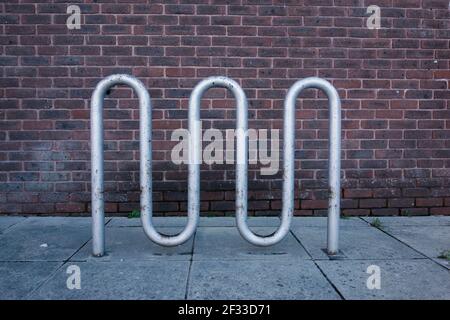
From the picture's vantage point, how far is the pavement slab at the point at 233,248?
2.42 meters

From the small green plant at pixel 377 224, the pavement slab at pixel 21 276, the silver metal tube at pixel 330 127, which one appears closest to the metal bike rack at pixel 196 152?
the silver metal tube at pixel 330 127

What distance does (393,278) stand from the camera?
6.77 feet

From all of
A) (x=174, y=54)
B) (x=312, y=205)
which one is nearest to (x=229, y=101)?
(x=174, y=54)

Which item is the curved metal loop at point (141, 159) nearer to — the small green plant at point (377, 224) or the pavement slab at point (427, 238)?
the pavement slab at point (427, 238)

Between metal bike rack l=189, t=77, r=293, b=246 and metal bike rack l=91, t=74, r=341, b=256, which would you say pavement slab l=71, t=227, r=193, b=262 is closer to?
metal bike rack l=91, t=74, r=341, b=256

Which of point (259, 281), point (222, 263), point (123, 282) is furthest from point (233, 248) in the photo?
point (123, 282)

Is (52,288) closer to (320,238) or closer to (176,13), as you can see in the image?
(320,238)

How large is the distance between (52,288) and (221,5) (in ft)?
8.70

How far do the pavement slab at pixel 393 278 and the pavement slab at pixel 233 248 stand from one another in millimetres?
285

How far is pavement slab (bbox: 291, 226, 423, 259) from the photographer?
8.00 ft

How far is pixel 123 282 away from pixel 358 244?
166cm

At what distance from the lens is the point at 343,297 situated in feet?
6.03

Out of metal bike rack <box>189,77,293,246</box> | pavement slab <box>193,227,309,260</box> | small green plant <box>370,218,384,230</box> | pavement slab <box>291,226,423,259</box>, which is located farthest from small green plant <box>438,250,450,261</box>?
metal bike rack <box>189,77,293,246</box>

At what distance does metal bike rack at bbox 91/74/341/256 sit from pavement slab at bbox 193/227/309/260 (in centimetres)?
16
